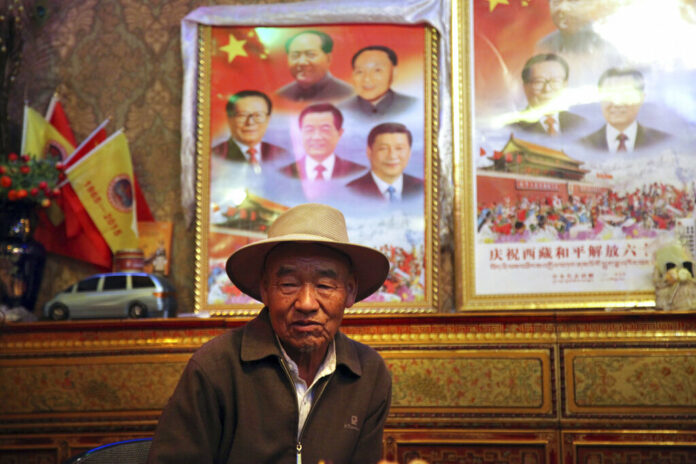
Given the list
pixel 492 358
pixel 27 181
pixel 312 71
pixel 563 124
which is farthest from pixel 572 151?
pixel 27 181

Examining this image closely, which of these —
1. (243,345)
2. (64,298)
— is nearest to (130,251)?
(64,298)

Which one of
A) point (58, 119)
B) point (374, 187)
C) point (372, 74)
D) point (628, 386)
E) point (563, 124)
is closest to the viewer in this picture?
point (628, 386)

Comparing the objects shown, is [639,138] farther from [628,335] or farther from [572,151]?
[628,335]

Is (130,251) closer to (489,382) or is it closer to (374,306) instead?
(374,306)

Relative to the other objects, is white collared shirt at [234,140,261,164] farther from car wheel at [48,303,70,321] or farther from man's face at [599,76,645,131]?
man's face at [599,76,645,131]

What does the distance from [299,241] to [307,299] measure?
6.6 inches

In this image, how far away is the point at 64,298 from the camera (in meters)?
4.37

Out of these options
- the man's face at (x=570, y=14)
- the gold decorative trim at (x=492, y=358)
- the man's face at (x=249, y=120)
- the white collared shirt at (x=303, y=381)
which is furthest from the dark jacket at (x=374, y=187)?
the white collared shirt at (x=303, y=381)

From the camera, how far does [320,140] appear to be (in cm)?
459

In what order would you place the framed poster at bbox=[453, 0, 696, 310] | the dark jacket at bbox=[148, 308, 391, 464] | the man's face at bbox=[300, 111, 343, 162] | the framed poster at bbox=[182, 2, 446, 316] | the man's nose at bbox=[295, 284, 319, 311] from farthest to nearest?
1. the man's face at bbox=[300, 111, 343, 162]
2. the framed poster at bbox=[182, 2, 446, 316]
3. the framed poster at bbox=[453, 0, 696, 310]
4. the man's nose at bbox=[295, 284, 319, 311]
5. the dark jacket at bbox=[148, 308, 391, 464]

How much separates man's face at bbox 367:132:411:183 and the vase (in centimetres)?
196

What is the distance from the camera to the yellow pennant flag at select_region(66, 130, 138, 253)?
4660mm

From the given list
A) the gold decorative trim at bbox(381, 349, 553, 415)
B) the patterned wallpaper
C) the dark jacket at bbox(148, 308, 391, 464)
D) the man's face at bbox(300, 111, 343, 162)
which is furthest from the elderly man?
the patterned wallpaper

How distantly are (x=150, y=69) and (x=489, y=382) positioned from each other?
2.76 metres
